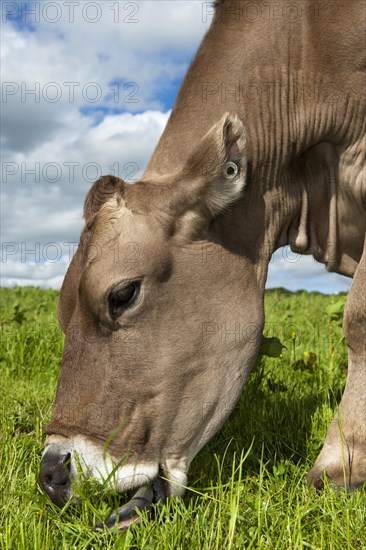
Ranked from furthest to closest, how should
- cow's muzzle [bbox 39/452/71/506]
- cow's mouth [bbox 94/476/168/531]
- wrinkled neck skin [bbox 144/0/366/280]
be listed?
wrinkled neck skin [bbox 144/0/366/280] → cow's muzzle [bbox 39/452/71/506] → cow's mouth [bbox 94/476/168/531]

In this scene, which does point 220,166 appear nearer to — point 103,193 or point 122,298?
point 103,193

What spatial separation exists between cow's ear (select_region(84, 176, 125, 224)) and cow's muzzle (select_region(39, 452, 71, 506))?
52.0 inches

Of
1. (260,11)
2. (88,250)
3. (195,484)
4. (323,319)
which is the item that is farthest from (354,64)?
(323,319)

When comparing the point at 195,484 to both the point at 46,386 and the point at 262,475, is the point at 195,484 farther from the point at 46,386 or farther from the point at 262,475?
the point at 46,386

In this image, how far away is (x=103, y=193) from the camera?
3.96 meters

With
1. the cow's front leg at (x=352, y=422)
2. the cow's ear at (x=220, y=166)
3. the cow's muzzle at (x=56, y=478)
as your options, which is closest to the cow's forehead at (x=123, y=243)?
the cow's ear at (x=220, y=166)

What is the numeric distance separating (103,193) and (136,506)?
171 cm

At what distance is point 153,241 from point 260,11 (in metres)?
1.82

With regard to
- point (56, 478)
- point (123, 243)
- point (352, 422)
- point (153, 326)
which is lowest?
point (56, 478)

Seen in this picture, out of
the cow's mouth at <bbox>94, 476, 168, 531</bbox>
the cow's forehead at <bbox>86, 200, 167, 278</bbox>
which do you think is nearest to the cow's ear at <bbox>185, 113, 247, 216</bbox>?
the cow's forehead at <bbox>86, 200, 167, 278</bbox>

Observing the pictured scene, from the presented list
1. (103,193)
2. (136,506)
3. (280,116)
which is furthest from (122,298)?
(280,116)

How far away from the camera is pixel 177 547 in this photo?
2.96 metres

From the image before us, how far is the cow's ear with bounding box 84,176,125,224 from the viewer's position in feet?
13.0

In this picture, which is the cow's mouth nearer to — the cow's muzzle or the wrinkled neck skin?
the cow's muzzle
